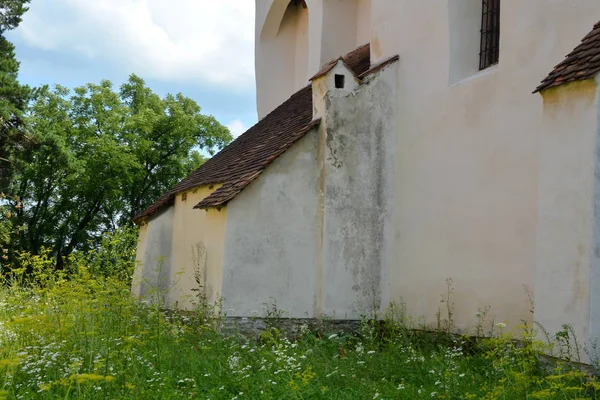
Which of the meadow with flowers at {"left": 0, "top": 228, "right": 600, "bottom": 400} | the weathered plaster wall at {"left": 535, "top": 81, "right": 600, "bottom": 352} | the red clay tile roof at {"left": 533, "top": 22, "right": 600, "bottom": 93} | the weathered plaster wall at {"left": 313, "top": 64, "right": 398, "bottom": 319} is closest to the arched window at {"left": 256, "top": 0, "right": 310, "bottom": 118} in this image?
the weathered plaster wall at {"left": 313, "top": 64, "right": 398, "bottom": 319}

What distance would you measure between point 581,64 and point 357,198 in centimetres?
497

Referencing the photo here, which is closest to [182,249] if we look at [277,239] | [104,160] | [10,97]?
[277,239]

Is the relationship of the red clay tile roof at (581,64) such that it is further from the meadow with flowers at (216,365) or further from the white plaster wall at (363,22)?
the white plaster wall at (363,22)

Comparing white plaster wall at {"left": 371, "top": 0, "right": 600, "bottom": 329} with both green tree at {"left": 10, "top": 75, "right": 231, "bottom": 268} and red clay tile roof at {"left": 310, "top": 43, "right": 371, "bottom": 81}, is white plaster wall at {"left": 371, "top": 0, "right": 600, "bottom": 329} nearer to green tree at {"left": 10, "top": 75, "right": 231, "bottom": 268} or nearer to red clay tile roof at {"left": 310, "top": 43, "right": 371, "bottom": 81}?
red clay tile roof at {"left": 310, "top": 43, "right": 371, "bottom": 81}

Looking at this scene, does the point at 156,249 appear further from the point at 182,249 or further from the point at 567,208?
the point at 567,208

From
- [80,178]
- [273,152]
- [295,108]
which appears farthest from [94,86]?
[273,152]

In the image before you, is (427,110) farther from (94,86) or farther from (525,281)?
(94,86)

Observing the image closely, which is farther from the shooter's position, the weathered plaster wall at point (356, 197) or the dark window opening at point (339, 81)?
the dark window opening at point (339, 81)

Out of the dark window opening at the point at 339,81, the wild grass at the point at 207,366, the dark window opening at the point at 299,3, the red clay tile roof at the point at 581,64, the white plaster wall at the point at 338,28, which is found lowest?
the wild grass at the point at 207,366

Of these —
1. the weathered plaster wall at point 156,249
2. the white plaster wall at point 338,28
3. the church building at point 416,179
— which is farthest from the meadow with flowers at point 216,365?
the white plaster wall at point 338,28

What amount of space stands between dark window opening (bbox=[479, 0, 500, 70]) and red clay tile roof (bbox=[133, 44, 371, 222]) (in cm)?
245

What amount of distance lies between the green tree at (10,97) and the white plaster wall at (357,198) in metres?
16.0

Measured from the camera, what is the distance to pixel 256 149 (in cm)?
1335

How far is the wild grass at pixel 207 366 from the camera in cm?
638
